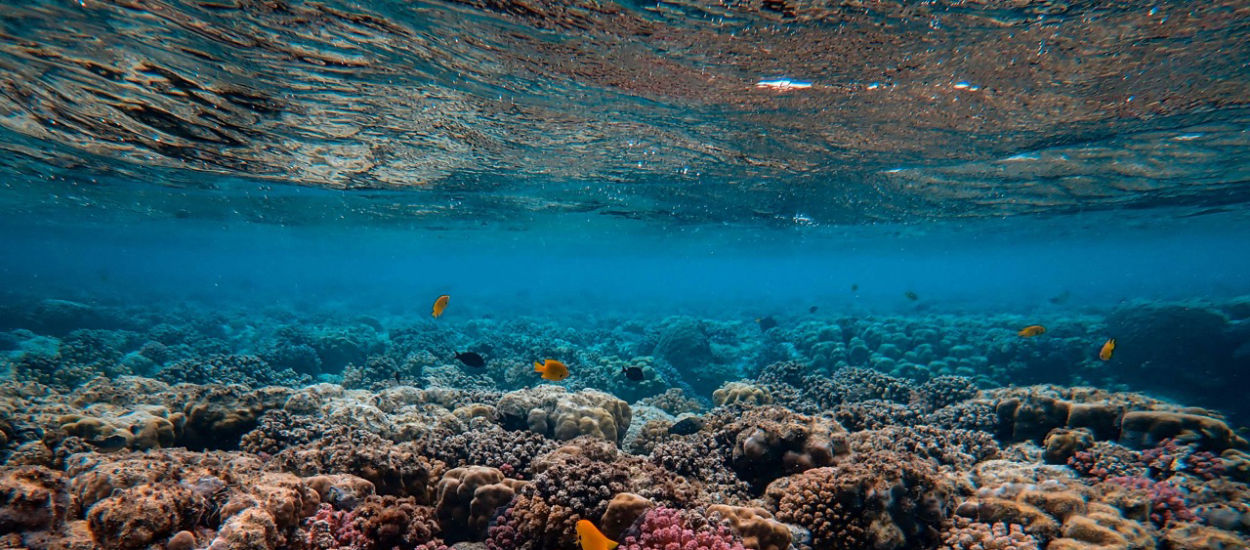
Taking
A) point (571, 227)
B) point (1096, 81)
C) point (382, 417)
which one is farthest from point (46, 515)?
point (571, 227)

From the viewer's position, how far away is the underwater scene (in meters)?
4.64

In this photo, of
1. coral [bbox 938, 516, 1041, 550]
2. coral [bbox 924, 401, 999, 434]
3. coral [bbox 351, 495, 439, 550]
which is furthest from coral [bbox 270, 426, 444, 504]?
coral [bbox 924, 401, 999, 434]

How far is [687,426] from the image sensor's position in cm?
847

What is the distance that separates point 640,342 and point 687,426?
1611cm

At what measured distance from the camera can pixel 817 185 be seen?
20.0 meters

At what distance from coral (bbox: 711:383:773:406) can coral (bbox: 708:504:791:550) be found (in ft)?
20.4

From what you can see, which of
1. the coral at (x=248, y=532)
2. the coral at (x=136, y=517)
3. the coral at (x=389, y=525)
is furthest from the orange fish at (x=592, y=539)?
the coral at (x=136, y=517)

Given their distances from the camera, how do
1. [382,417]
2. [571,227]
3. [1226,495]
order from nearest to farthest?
[1226,495]
[382,417]
[571,227]

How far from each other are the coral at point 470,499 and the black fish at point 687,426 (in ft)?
12.9

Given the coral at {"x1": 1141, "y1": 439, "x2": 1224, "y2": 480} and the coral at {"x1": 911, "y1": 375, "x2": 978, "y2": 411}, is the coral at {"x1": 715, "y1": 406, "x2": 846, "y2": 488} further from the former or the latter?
the coral at {"x1": 911, "y1": 375, "x2": 978, "y2": 411}

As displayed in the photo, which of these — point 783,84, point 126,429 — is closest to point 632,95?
point 783,84

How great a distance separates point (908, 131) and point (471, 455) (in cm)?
1319

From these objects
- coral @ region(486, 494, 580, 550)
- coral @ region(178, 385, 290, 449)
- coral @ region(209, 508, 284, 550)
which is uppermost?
coral @ region(209, 508, 284, 550)

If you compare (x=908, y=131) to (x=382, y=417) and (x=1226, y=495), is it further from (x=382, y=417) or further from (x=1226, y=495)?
(x=382, y=417)
